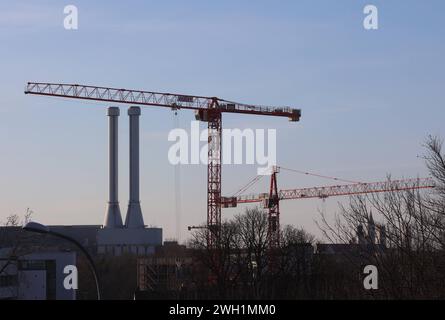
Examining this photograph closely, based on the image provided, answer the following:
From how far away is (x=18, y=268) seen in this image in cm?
6306

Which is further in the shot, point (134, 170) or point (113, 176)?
point (113, 176)

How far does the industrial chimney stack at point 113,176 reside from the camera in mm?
105438

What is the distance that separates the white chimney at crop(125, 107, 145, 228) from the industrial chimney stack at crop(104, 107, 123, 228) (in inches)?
60.9

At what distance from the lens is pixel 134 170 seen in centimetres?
10512

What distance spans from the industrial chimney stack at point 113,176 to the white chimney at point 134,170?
1.55 meters

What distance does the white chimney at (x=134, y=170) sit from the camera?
10538 cm

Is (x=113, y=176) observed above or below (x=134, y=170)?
below

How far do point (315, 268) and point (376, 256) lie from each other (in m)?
35.7

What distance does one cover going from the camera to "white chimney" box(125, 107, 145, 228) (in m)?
105

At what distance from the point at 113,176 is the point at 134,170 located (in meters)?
2.70
